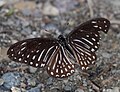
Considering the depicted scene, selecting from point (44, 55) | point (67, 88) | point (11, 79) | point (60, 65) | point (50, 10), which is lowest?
point (67, 88)

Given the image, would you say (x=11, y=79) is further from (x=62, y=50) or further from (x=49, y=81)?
(x=62, y=50)

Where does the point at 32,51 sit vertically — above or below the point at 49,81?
above

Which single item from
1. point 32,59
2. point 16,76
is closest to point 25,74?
point 16,76

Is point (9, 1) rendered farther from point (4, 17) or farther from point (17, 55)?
point (17, 55)

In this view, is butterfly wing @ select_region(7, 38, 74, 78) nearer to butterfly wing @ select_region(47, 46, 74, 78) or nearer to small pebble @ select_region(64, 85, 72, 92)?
butterfly wing @ select_region(47, 46, 74, 78)

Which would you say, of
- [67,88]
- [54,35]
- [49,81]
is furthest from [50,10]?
[67,88]

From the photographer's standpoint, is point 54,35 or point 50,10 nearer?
point 54,35
